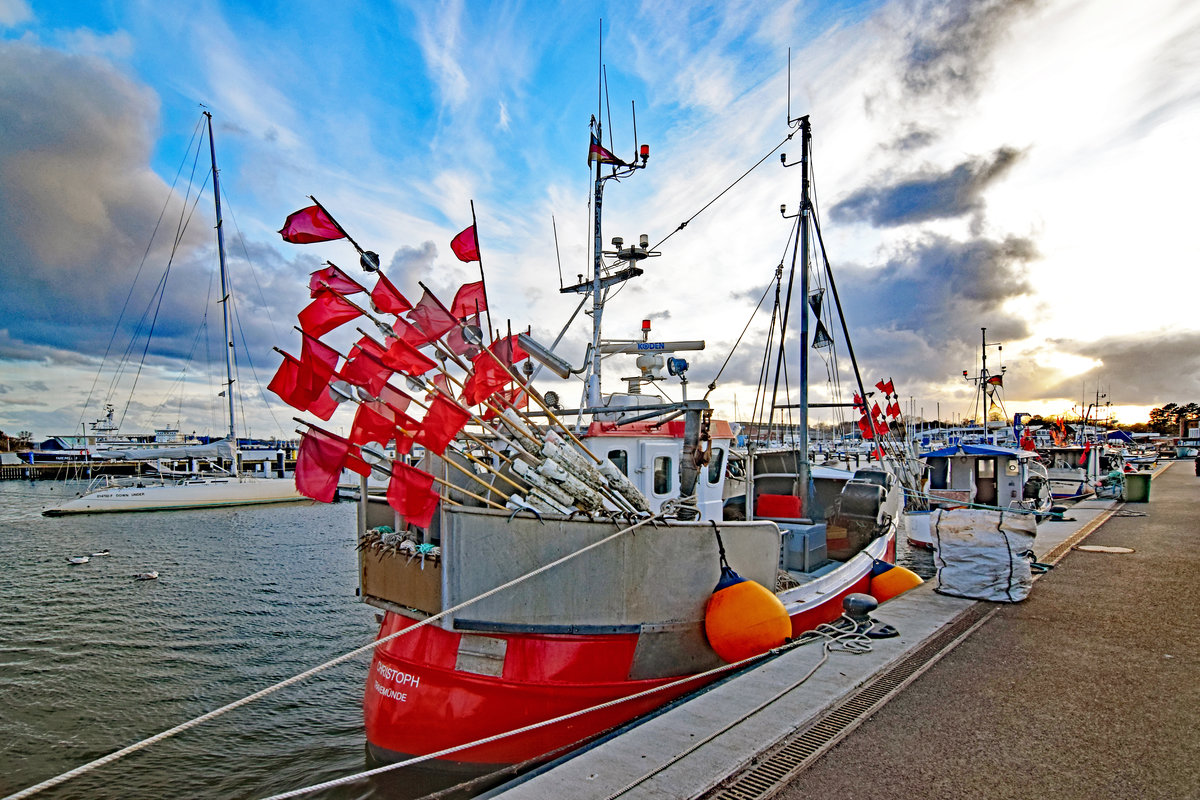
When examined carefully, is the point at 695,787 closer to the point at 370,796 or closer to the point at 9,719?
the point at 370,796

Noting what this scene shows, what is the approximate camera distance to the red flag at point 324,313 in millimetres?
5846

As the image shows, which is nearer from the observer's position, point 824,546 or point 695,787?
point 695,787

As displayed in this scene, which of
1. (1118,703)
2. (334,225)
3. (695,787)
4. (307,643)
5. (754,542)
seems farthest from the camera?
(307,643)

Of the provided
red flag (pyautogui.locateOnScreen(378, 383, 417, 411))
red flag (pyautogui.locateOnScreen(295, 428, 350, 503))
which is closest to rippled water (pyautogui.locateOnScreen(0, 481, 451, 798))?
red flag (pyautogui.locateOnScreen(295, 428, 350, 503))

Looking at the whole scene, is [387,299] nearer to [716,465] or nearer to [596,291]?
[716,465]

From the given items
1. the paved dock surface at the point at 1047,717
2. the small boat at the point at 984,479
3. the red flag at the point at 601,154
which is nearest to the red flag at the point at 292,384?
the paved dock surface at the point at 1047,717

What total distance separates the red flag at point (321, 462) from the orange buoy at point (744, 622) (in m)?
4.26

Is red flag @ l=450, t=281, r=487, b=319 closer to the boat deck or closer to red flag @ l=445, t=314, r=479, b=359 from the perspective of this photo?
red flag @ l=445, t=314, r=479, b=359

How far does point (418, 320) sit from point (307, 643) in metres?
10.9

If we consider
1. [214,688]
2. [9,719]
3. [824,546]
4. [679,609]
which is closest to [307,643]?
[214,688]

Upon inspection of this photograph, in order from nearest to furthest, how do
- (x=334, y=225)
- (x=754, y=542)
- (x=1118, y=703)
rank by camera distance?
(x=1118, y=703)
(x=334, y=225)
(x=754, y=542)

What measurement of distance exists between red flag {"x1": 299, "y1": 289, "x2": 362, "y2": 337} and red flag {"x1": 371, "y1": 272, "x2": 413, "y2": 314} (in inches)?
11.6

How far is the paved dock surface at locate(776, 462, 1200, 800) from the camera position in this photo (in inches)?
161

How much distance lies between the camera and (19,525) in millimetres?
33906
